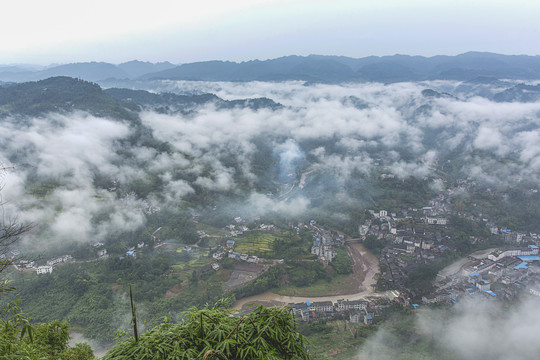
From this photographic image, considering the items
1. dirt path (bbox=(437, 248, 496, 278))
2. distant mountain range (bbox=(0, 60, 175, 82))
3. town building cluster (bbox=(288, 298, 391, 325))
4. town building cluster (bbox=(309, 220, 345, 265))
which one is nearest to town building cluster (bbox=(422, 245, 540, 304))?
dirt path (bbox=(437, 248, 496, 278))

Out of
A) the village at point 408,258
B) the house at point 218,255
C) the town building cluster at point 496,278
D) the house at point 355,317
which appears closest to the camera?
the house at point 355,317

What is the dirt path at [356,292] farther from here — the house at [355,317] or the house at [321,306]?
the house at [355,317]

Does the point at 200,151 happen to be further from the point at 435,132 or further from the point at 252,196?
the point at 435,132

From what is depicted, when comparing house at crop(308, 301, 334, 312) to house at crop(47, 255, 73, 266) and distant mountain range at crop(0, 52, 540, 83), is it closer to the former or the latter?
house at crop(47, 255, 73, 266)

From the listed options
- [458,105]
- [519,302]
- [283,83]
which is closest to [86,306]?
[519,302]

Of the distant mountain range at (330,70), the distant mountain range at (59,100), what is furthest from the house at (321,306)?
the distant mountain range at (330,70)
